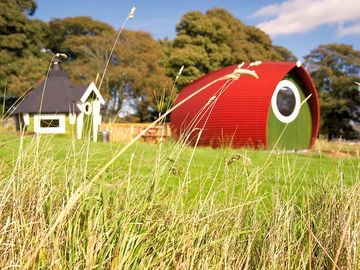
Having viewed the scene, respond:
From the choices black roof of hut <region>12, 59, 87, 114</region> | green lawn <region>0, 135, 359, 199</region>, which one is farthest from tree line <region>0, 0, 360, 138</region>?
green lawn <region>0, 135, 359, 199</region>

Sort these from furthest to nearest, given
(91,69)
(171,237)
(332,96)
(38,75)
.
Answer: (332,96) < (91,69) < (38,75) < (171,237)

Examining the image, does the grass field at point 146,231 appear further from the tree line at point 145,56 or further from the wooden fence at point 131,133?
the tree line at point 145,56

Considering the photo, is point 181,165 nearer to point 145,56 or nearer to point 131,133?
point 131,133

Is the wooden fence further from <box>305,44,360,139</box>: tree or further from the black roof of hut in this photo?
<box>305,44,360,139</box>: tree

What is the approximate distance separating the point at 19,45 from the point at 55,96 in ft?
40.3

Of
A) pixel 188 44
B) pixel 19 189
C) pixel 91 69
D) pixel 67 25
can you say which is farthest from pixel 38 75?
pixel 19 189

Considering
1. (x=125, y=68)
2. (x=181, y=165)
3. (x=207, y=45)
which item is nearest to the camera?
(x=181, y=165)

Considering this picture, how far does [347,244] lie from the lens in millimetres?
2211

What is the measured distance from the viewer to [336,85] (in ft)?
128

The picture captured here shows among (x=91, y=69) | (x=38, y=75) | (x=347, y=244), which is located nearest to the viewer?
(x=347, y=244)

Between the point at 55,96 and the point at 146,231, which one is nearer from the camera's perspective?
the point at 146,231

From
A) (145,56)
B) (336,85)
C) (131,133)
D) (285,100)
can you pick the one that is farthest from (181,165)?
(336,85)

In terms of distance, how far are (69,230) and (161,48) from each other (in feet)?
116

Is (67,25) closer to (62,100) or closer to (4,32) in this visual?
(4,32)
